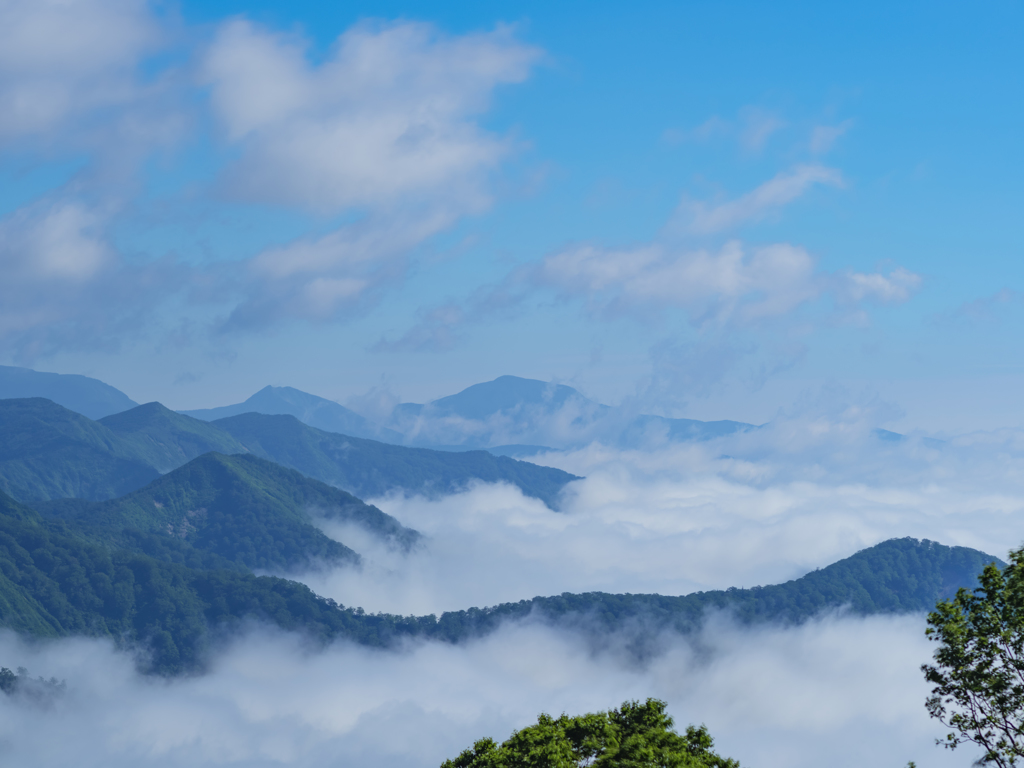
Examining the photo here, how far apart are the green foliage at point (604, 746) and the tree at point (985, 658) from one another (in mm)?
11259

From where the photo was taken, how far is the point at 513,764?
38844 millimetres

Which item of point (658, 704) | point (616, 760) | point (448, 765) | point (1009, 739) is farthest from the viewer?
point (658, 704)

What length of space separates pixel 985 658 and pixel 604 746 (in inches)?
714

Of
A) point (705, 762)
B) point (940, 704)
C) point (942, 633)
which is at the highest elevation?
point (942, 633)

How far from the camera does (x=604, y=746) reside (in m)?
40.7

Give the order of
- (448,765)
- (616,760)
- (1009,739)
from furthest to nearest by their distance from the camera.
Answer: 1. (448,765)
2. (616,760)
3. (1009,739)

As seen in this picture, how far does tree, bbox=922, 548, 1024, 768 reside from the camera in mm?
31562

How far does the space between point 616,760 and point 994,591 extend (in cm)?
1792

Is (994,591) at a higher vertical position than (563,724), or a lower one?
higher

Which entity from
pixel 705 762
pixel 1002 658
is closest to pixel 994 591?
pixel 1002 658

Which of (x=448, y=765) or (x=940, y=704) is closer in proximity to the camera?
(x=940, y=704)

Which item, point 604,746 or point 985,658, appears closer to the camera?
point 985,658

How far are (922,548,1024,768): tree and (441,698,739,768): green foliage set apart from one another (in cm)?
1126

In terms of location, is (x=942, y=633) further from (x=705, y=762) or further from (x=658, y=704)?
(x=658, y=704)
